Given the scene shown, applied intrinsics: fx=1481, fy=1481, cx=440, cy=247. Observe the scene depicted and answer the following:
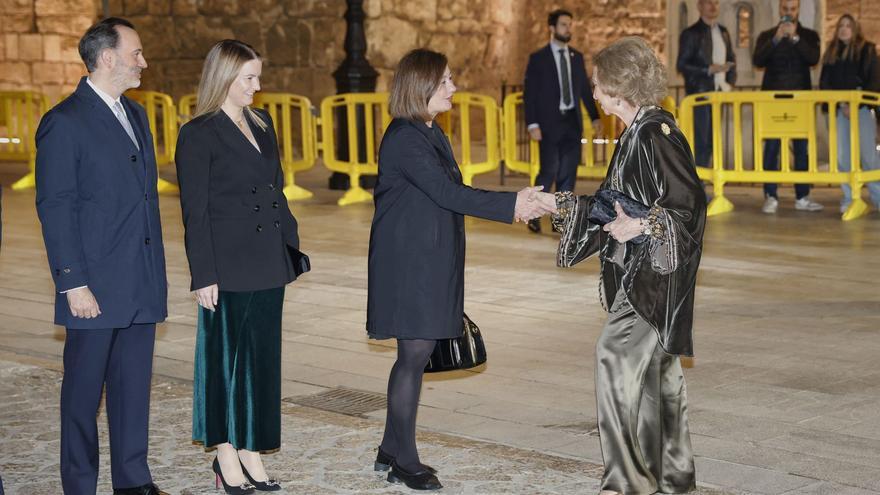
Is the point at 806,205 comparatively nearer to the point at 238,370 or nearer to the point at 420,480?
the point at 420,480

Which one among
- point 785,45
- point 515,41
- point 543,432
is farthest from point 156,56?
point 543,432

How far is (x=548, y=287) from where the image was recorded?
9664mm

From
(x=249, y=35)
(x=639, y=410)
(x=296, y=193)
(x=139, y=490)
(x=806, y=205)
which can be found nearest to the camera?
(x=639, y=410)

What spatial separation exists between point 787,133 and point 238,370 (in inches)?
365

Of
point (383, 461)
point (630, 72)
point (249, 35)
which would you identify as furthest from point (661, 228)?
point (249, 35)

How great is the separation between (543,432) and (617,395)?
118cm

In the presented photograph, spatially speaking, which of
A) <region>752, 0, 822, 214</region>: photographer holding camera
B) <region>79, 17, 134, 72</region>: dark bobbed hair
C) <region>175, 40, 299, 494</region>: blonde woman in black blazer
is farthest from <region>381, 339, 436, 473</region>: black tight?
<region>752, 0, 822, 214</region>: photographer holding camera

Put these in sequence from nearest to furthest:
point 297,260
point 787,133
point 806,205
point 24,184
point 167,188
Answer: point 297,260 < point 787,133 < point 806,205 < point 167,188 < point 24,184

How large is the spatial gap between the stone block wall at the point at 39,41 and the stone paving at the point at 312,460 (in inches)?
691

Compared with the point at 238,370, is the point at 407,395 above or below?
below

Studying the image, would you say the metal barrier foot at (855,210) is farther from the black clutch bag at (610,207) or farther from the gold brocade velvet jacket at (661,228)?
the black clutch bag at (610,207)

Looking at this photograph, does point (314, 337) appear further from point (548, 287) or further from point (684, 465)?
point (684, 465)

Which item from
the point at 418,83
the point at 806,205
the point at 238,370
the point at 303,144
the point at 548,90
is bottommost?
the point at 806,205

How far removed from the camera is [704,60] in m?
14.8
